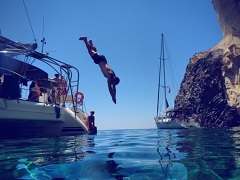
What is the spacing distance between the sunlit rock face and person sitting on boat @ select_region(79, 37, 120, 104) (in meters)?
31.0

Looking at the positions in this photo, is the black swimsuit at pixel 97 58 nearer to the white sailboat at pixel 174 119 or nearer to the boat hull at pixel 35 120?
the boat hull at pixel 35 120

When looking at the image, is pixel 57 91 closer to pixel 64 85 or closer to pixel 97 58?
pixel 64 85

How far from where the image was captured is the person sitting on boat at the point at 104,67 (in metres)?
6.19

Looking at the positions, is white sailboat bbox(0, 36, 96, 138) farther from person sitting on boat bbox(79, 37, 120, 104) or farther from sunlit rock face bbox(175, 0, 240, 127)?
sunlit rock face bbox(175, 0, 240, 127)

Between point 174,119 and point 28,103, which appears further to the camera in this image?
point 174,119

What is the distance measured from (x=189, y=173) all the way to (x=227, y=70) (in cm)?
3550

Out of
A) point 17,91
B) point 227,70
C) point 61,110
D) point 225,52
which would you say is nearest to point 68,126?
point 61,110

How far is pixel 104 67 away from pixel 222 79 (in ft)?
113

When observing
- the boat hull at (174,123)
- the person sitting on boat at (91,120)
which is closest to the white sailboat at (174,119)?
the boat hull at (174,123)

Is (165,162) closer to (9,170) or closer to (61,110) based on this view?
(9,170)

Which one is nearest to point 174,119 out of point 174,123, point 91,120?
point 174,123

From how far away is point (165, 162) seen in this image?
138 inches

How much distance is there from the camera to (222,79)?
3594 cm

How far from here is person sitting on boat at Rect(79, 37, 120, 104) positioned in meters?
6.19
